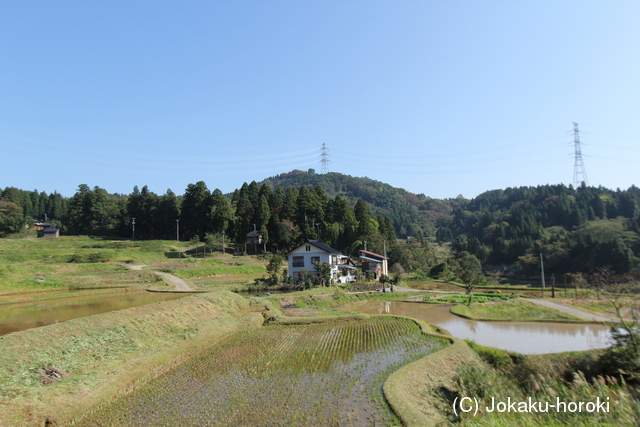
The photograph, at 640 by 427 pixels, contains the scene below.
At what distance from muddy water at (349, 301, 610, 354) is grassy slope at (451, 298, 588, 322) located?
35.2 inches

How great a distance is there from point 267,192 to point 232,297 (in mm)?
42773

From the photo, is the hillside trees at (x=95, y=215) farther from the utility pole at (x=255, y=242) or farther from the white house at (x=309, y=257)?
the white house at (x=309, y=257)

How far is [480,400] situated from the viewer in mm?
9031

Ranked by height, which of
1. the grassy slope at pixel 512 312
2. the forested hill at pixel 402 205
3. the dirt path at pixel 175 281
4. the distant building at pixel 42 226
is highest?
the forested hill at pixel 402 205

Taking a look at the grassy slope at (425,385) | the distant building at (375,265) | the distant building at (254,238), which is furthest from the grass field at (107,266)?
the grassy slope at (425,385)

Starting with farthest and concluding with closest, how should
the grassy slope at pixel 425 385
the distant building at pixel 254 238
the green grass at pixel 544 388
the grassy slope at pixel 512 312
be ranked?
the distant building at pixel 254 238 → the grassy slope at pixel 512 312 → the grassy slope at pixel 425 385 → the green grass at pixel 544 388

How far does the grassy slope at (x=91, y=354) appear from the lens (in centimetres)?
820

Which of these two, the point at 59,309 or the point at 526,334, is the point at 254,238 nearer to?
the point at 59,309

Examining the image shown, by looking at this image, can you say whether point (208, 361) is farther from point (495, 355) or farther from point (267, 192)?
point (267, 192)

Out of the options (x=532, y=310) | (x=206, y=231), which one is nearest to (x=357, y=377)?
(x=532, y=310)

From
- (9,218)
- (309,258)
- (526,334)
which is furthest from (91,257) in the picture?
(526,334)

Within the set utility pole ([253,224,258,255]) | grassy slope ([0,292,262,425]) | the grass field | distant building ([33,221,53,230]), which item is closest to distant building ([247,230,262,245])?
utility pole ([253,224,258,255])

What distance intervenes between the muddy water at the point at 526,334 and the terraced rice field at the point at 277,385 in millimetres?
3284

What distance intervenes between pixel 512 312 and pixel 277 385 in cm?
2065
